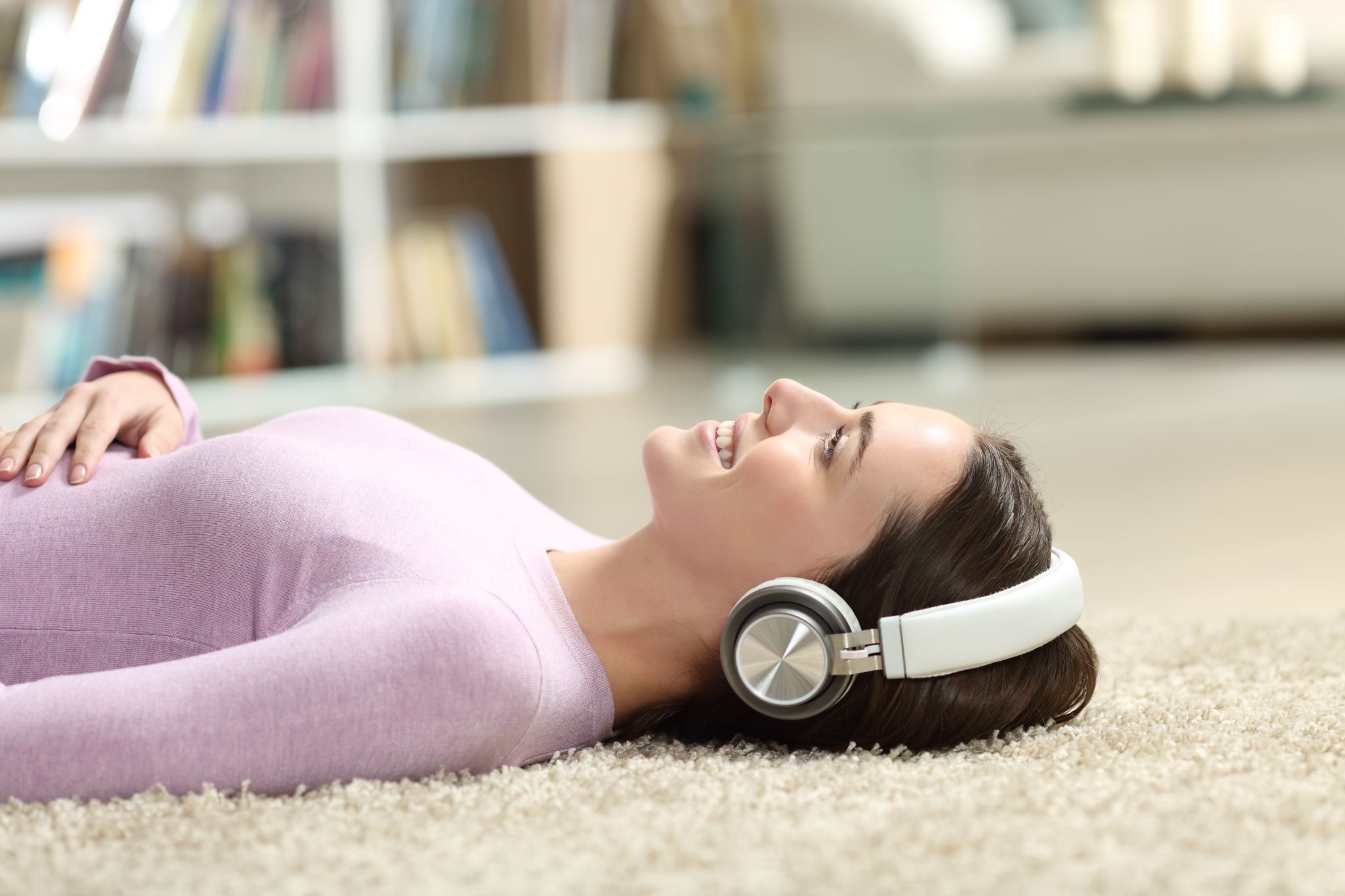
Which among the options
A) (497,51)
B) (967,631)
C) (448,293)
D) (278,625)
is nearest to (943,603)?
(967,631)

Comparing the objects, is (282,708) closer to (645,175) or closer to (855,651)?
(855,651)

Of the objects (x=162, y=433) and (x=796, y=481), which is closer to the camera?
(x=796, y=481)

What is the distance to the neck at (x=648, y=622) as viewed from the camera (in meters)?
1.00

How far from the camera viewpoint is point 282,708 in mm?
856

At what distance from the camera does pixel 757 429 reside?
1.01 m

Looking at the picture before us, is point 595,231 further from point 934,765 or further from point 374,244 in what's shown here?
point 934,765

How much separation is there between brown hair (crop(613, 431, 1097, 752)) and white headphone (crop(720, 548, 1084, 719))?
0.02 meters

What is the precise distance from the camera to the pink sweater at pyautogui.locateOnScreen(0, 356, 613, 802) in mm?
857

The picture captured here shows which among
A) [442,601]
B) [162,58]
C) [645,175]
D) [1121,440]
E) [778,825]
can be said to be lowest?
[1121,440]

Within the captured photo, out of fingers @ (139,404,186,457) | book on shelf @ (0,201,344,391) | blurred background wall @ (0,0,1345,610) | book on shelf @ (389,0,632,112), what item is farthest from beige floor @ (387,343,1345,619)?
book on shelf @ (389,0,632,112)

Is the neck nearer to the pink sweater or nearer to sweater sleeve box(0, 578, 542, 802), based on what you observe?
the pink sweater

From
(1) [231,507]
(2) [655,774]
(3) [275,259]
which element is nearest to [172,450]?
(1) [231,507]

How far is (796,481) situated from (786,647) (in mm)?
107

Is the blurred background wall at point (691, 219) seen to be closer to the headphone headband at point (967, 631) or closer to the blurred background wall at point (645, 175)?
the blurred background wall at point (645, 175)
